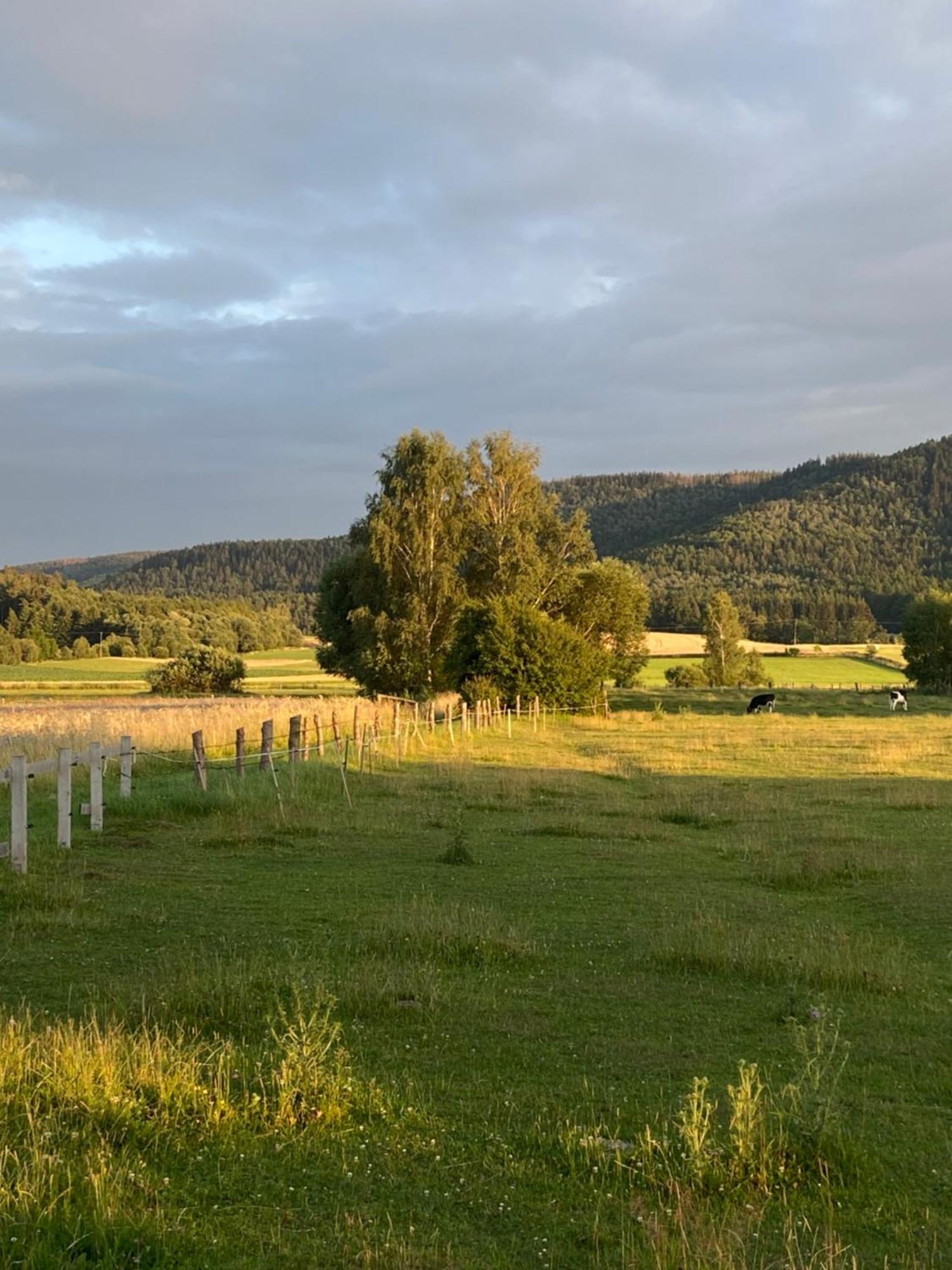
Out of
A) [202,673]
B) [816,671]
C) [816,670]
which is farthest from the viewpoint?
[816,670]

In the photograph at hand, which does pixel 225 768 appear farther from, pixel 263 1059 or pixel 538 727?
pixel 538 727

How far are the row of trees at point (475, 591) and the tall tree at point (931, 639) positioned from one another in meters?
33.0

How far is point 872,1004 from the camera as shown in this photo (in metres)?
8.27

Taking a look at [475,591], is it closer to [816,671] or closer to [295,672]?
[295,672]

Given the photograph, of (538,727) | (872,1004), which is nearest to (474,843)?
(872,1004)

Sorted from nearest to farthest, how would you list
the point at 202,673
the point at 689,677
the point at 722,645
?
1. the point at 202,673
2. the point at 689,677
3. the point at 722,645

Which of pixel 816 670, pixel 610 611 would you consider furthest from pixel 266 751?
pixel 816 670

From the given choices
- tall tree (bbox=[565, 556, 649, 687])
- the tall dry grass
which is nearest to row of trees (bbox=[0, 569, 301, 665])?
tall tree (bbox=[565, 556, 649, 687])

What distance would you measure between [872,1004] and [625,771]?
19.7 metres

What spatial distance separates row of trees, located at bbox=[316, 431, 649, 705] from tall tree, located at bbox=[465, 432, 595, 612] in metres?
0.07

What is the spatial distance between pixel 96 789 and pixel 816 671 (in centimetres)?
9799

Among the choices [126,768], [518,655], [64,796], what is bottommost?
[126,768]

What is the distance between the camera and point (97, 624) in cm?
11625

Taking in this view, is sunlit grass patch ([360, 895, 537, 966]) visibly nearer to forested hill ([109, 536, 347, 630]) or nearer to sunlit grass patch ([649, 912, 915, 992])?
sunlit grass patch ([649, 912, 915, 992])
